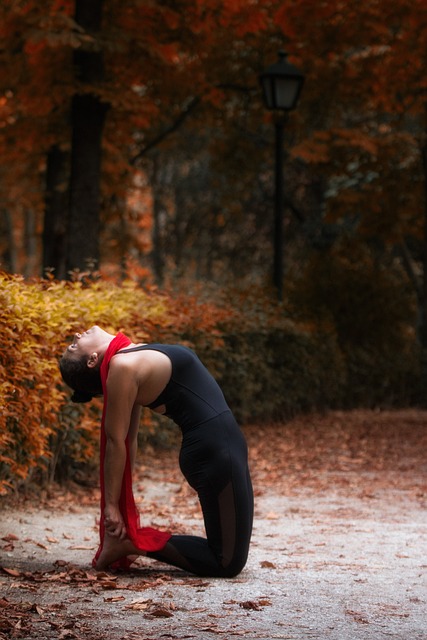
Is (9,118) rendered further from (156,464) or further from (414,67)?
(156,464)

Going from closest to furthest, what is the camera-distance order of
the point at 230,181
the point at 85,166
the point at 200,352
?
the point at 200,352
the point at 85,166
the point at 230,181

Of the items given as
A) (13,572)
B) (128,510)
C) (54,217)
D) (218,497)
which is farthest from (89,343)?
(54,217)

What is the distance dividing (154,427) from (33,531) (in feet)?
9.40

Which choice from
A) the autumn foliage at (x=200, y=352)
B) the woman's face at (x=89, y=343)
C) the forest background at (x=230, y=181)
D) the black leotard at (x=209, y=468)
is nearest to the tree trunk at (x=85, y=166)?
the forest background at (x=230, y=181)

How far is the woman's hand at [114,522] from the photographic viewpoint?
5137 millimetres

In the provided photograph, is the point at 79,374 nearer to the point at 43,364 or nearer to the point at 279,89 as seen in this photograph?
the point at 43,364

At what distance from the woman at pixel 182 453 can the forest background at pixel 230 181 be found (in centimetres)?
118

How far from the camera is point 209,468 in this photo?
5172 mm

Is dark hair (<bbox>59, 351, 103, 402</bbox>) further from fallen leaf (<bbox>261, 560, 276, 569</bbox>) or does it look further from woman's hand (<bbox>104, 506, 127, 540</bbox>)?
fallen leaf (<bbox>261, 560, 276, 569</bbox>)

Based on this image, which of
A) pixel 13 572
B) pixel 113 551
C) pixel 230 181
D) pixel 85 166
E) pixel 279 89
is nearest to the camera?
pixel 13 572

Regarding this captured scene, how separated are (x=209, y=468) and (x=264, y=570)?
29.8 inches

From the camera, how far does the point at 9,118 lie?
1783 cm

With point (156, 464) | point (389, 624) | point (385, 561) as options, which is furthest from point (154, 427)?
point (389, 624)

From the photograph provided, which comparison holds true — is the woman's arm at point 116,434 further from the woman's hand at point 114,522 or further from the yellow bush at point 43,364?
the yellow bush at point 43,364
